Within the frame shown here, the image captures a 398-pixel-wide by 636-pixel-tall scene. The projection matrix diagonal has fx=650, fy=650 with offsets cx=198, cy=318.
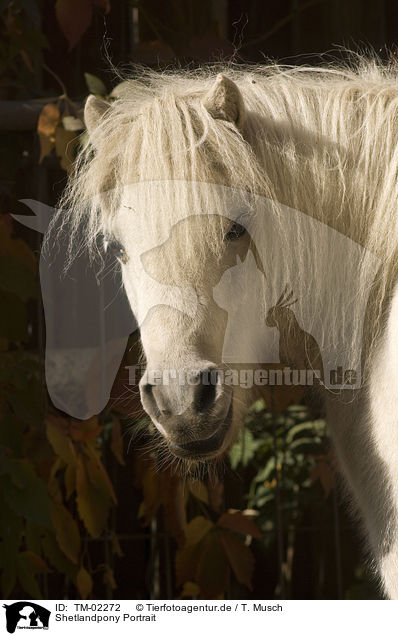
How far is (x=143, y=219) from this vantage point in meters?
0.68

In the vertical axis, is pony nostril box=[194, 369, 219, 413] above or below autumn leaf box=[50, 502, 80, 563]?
above

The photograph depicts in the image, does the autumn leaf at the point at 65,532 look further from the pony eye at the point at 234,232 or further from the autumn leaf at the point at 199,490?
the pony eye at the point at 234,232

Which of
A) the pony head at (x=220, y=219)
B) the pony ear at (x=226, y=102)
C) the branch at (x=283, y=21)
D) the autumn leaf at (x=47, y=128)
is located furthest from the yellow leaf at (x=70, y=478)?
the branch at (x=283, y=21)

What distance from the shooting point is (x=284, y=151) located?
0.70 metres

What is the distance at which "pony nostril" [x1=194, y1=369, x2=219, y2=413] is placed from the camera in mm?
633

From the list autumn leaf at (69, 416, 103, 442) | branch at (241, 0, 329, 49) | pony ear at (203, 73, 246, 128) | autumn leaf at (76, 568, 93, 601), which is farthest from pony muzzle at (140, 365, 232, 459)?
branch at (241, 0, 329, 49)

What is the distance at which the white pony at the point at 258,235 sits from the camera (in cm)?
65

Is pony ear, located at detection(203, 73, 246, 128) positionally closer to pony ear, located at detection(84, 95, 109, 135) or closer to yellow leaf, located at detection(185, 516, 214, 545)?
pony ear, located at detection(84, 95, 109, 135)

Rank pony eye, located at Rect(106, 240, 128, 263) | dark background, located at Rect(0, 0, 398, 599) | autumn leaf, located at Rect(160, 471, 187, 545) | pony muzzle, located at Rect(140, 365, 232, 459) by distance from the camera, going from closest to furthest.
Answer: pony muzzle, located at Rect(140, 365, 232, 459) < pony eye, located at Rect(106, 240, 128, 263) < dark background, located at Rect(0, 0, 398, 599) < autumn leaf, located at Rect(160, 471, 187, 545)

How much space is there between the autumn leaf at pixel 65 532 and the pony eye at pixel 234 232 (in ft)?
1.80

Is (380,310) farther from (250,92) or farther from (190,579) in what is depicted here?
(190,579)

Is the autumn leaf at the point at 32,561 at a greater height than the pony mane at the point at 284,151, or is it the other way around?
the pony mane at the point at 284,151

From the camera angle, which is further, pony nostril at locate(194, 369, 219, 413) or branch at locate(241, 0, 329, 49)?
branch at locate(241, 0, 329, 49)

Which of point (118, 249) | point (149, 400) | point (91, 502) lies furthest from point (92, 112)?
point (91, 502)
